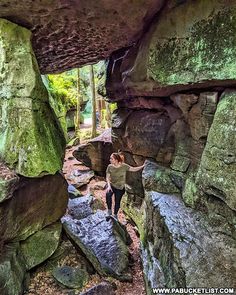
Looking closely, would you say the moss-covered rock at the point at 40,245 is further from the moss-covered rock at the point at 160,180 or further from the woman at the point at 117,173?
the moss-covered rock at the point at 160,180

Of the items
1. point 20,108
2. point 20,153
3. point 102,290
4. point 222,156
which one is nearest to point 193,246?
point 222,156

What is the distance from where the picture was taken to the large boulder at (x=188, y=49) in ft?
16.8

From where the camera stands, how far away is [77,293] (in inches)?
235

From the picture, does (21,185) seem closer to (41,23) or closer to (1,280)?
(1,280)

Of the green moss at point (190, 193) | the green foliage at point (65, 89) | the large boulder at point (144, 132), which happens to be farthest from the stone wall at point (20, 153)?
the green foliage at point (65, 89)

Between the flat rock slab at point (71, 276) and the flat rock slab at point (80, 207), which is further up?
Answer: the flat rock slab at point (80, 207)

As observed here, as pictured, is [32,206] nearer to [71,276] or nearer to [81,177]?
[71,276]

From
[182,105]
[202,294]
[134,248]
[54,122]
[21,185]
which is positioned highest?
[182,105]

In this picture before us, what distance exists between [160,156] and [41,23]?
16.1 ft

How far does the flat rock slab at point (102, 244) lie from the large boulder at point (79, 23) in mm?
5325

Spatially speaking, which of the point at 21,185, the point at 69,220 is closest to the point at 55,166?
the point at 21,185

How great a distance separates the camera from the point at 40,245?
6586 mm

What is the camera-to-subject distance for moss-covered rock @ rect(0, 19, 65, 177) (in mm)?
5664

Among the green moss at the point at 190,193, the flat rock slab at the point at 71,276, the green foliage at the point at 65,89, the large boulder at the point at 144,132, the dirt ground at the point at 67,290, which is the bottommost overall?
the dirt ground at the point at 67,290
